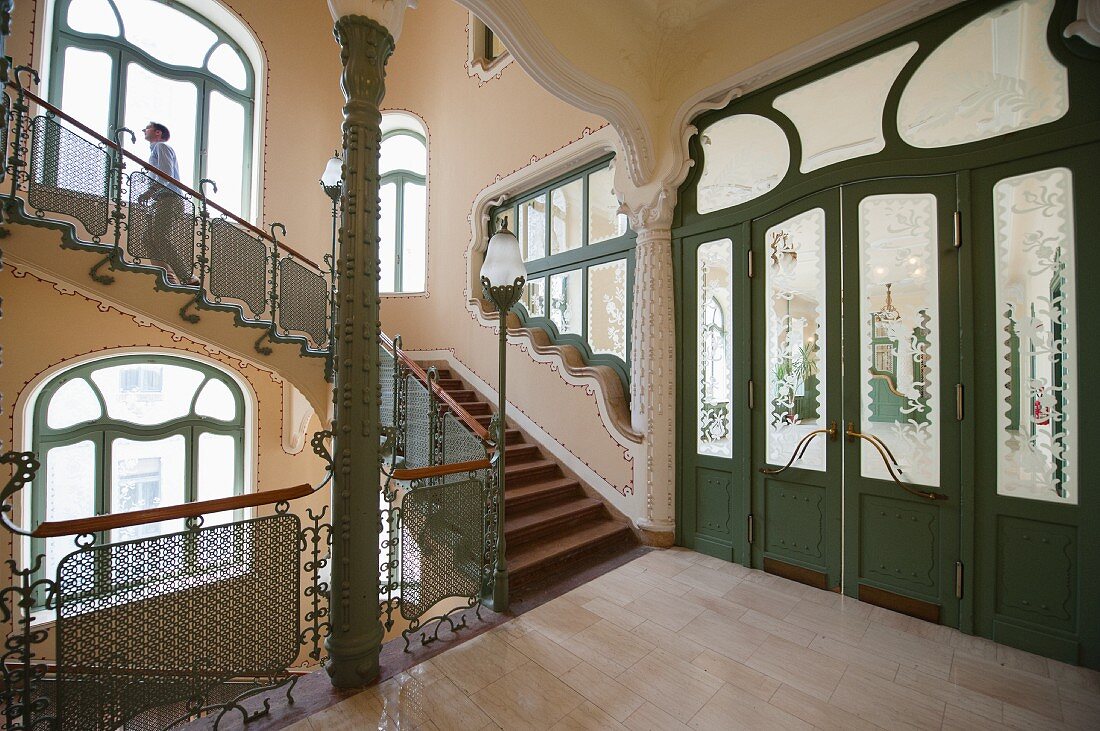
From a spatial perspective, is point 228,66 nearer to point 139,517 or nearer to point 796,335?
point 139,517

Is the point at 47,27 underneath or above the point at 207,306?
above

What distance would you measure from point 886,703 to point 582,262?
4.39 meters

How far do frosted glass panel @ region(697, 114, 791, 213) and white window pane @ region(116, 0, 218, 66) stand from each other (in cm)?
773

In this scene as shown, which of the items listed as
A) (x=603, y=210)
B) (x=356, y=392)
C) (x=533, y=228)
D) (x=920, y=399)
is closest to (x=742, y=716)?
(x=920, y=399)

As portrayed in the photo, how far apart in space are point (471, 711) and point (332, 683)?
746 millimetres

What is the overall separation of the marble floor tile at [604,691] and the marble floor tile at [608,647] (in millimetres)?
61

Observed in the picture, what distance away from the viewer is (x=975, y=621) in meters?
2.83

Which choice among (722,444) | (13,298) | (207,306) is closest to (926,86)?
(722,444)

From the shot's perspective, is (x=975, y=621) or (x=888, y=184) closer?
(x=975, y=621)

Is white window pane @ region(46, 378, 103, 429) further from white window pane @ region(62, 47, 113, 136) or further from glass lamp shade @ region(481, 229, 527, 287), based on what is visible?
glass lamp shade @ region(481, 229, 527, 287)

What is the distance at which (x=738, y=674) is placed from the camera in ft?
8.14

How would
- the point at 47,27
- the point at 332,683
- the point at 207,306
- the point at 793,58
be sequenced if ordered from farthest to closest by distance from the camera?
the point at 47,27 → the point at 207,306 → the point at 793,58 → the point at 332,683

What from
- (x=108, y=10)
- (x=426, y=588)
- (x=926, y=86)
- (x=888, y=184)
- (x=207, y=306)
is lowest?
(x=426, y=588)

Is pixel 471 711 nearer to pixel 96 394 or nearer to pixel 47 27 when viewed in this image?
pixel 96 394
